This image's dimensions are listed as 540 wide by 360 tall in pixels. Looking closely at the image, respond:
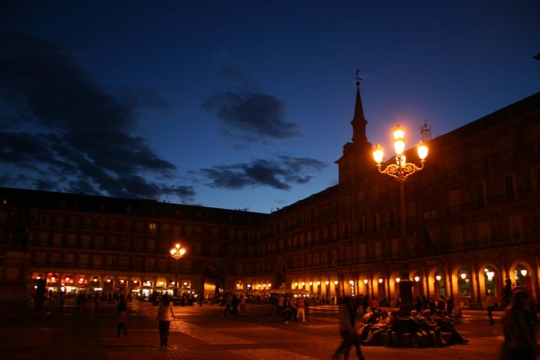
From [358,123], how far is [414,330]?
43.9m

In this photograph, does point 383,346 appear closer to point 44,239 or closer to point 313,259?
point 313,259

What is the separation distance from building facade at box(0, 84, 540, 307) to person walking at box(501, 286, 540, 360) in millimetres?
7627

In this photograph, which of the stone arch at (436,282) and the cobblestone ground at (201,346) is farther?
the stone arch at (436,282)

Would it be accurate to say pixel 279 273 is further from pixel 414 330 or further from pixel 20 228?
pixel 414 330

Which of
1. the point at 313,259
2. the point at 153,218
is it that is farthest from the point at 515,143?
the point at 153,218

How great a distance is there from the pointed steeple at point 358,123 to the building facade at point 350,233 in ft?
0.43

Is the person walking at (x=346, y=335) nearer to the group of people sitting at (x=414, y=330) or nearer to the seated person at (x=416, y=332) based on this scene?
the group of people sitting at (x=414, y=330)

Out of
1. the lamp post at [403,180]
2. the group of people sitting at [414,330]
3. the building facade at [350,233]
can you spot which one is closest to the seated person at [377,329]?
the group of people sitting at [414,330]

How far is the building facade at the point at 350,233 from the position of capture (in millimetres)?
32281

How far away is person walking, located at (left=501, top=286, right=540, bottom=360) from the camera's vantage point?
530cm

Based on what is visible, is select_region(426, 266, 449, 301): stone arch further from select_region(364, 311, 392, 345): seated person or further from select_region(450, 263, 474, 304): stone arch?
select_region(364, 311, 392, 345): seated person

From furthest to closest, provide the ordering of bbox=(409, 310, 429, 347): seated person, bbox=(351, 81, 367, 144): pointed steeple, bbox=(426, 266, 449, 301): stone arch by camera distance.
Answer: bbox=(351, 81, 367, 144): pointed steeple
bbox=(426, 266, 449, 301): stone arch
bbox=(409, 310, 429, 347): seated person

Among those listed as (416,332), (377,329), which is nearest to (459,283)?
(416,332)

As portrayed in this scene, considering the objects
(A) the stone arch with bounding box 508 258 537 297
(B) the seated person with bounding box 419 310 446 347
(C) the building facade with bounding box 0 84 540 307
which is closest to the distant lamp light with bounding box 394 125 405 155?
(C) the building facade with bounding box 0 84 540 307
